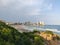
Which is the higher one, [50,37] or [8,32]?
[8,32]

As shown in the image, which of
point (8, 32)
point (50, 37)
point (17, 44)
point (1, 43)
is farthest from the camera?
point (50, 37)

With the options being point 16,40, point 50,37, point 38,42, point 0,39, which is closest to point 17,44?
point 16,40

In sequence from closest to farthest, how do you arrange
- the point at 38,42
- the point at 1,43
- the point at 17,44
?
1. the point at 1,43
2. the point at 17,44
3. the point at 38,42

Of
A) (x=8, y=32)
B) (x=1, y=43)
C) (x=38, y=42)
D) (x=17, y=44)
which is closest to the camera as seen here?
(x=1, y=43)

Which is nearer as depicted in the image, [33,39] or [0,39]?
[0,39]

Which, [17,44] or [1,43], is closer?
[1,43]

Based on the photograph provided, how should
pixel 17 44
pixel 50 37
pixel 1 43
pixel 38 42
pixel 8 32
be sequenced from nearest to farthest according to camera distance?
pixel 1 43 → pixel 17 44 → pixel 8 32 → pixel 38 42 → pixel 50 37

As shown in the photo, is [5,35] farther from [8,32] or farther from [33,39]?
[33,39]

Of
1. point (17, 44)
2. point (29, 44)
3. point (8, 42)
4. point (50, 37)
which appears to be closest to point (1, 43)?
point (8, 42)

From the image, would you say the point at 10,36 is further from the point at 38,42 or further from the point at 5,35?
the point at 38,42
